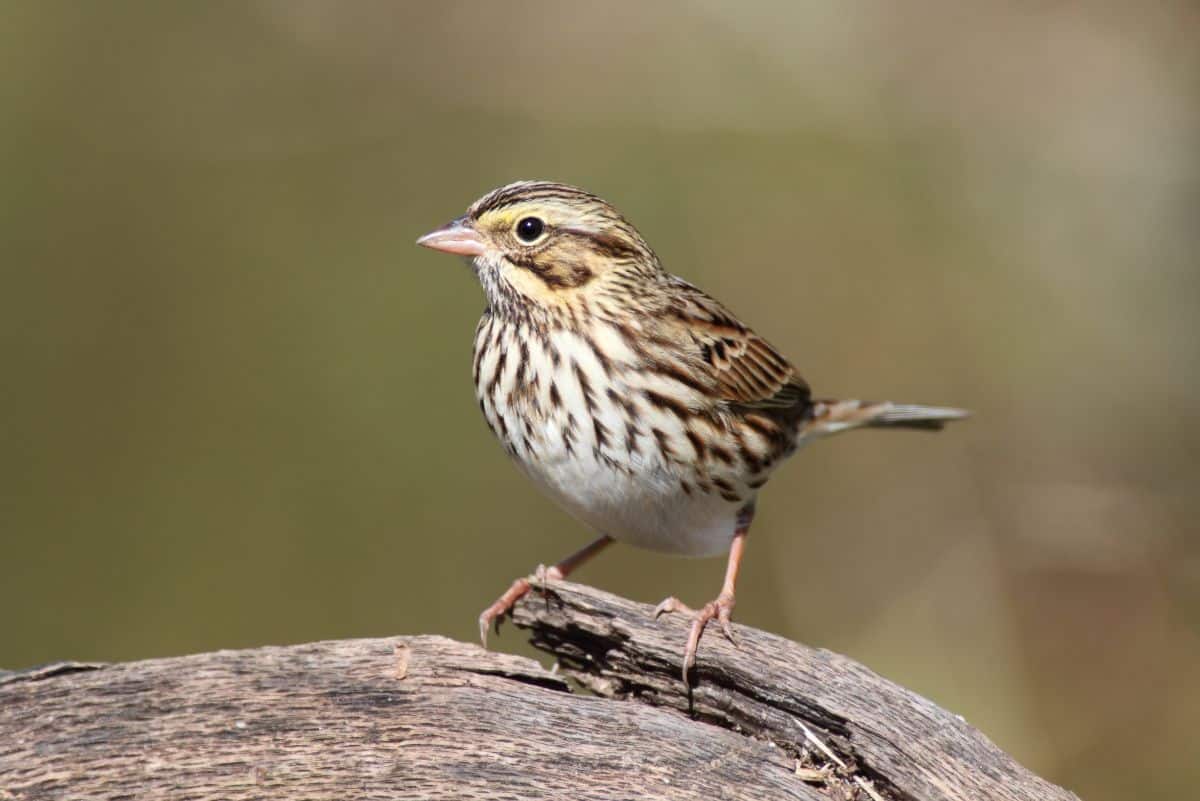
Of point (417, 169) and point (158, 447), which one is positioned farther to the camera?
point (417, 169)

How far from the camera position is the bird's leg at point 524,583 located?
5977mm

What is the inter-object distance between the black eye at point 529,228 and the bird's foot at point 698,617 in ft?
5.25

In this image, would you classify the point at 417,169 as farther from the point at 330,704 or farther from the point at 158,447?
the point at 330,704

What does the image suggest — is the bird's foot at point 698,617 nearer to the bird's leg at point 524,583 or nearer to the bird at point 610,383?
the bird at point 610,383

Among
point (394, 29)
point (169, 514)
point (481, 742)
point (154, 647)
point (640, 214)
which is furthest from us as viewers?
point (394, 29)

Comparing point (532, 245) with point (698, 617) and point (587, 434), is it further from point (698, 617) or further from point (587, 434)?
point (698, 617)

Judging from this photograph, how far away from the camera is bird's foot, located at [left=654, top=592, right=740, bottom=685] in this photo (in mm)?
5648

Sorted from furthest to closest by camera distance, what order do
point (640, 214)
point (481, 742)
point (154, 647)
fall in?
point (640, 214) < point (154, 647) < point (481, 742)

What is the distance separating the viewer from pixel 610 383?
6.13m

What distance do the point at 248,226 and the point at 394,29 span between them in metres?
1.81

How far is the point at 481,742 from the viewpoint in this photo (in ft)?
17.5

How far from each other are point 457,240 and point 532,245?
0.99ft

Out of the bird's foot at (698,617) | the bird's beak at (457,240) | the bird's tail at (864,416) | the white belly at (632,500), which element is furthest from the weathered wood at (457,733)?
the bird's tail at (864,416)

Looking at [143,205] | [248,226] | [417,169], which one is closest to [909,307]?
[417,169]
